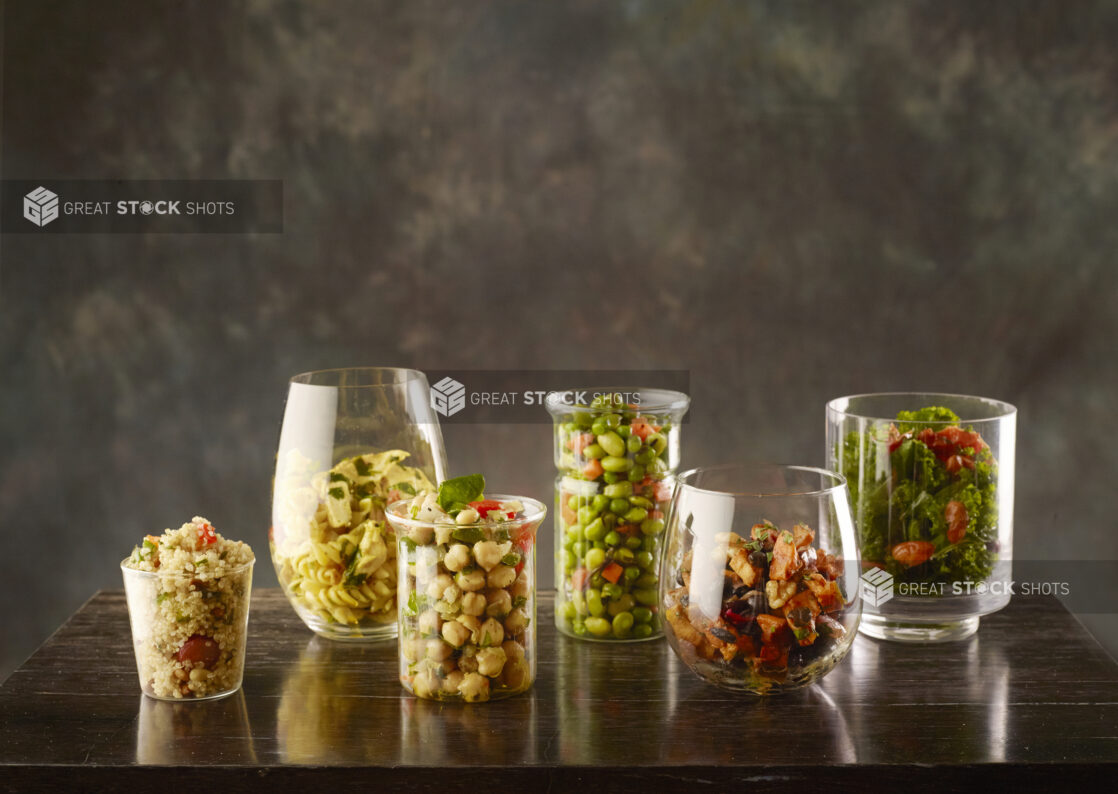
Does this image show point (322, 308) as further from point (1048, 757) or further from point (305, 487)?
point (1048, 757)

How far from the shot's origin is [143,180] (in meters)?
2.03

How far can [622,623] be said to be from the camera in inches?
51.4

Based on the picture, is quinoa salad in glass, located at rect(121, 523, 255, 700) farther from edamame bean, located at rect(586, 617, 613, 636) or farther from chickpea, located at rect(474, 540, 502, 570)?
edamame bean, located at rect(586, 617, 613, 636)

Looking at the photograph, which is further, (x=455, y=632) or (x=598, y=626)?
(x=598, y=626)

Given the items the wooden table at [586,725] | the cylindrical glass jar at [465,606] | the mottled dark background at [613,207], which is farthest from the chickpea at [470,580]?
the mottled dark background at [613,207]

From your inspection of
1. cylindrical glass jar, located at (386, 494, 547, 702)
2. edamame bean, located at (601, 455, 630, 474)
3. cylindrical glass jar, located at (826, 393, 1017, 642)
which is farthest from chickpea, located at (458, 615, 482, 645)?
cylindrical glass jar, located at (826, 393, 1017, 642)

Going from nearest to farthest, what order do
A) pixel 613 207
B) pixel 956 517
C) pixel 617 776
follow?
pixel 617 776 → pixel 956 517 → pixel 613 207

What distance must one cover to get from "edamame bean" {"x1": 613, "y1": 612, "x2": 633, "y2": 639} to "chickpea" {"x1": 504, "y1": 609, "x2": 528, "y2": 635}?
191mm

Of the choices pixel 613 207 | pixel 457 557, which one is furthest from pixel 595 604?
pixel 613 207

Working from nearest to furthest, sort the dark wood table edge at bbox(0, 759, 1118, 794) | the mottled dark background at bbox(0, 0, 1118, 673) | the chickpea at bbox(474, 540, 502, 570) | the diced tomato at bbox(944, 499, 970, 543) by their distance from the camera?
the dark wood table edge at bbox(0, 759, 1118, 794)
the chickpea at bbox(474, 540, 502, 570)
the diced tomato at bbox(944, 499, 970, 543)
the mottled dark background at bbox(0, 0, 1118, 673)

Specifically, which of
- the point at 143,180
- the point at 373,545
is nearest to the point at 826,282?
the point at 373,545

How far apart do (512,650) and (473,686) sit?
2.0 inches

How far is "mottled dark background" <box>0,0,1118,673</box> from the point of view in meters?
1.97

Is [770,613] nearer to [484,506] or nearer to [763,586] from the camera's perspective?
[763,586]
